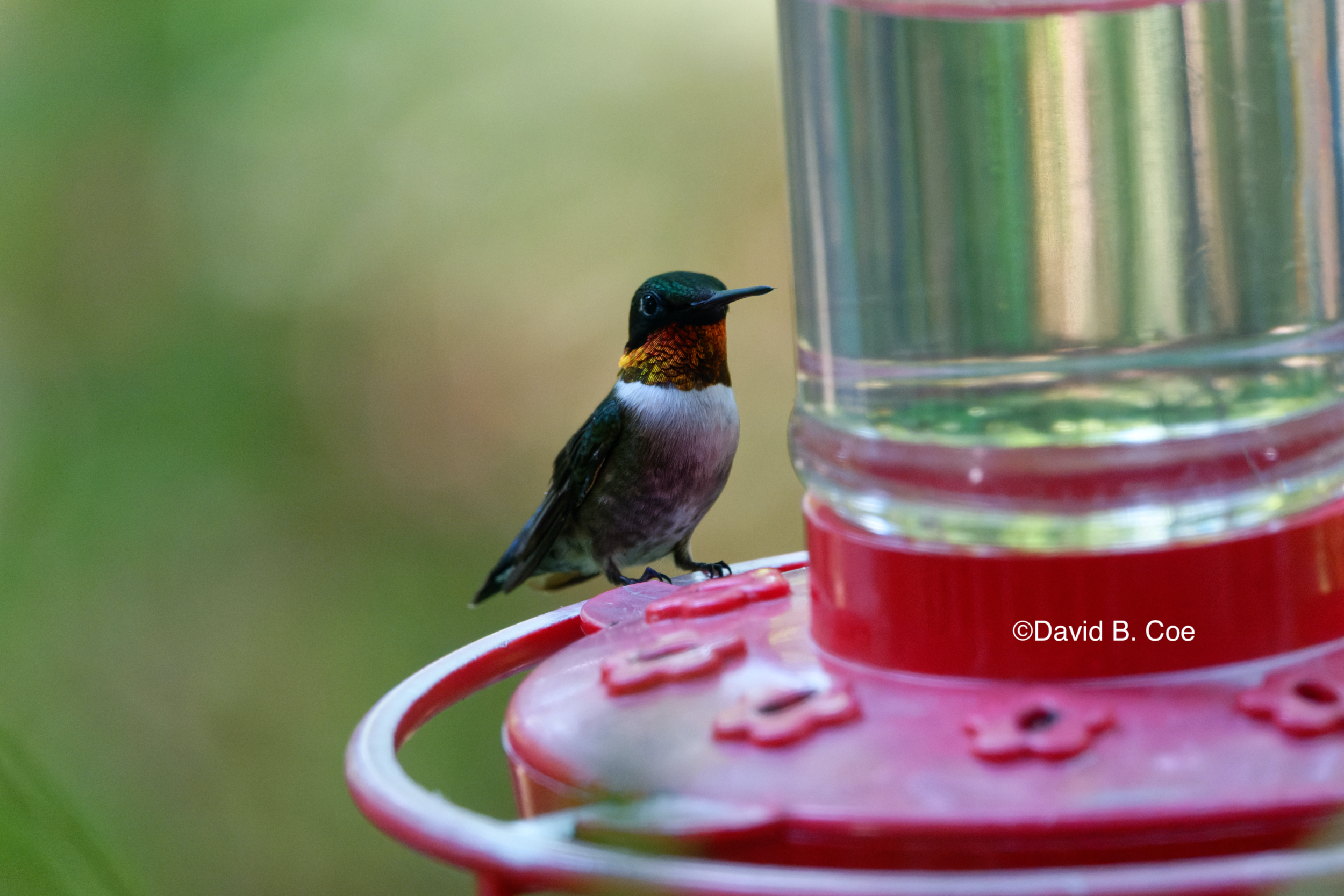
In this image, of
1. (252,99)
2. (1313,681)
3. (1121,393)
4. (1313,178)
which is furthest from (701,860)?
(252,99)

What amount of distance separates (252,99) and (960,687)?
0.89m

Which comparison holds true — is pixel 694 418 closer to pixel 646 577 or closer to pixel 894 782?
pixel 646 577

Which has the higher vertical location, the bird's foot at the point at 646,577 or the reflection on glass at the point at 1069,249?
the reflection on glass at the point at 1069,249

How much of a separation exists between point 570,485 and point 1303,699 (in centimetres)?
193

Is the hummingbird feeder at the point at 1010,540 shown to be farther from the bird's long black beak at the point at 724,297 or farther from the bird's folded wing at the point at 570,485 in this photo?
the bird's folded wing at the point at 570,485

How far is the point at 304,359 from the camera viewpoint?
9.43 ft

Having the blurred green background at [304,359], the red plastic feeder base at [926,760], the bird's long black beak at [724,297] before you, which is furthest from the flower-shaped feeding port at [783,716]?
the bird's long black beak at [724,297]

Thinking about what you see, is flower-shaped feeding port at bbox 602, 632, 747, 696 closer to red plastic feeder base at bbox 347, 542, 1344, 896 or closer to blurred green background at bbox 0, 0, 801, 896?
red plastic feeder base at bbox 347, 542, 1344, 896

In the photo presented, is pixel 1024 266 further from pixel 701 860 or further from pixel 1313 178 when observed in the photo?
pixel 701 860

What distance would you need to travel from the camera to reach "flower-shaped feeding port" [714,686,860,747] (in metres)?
0.80

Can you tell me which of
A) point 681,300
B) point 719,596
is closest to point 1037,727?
point 719,596

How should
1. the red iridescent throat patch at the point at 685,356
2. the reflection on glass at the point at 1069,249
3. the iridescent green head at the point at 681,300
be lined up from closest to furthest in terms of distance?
1. the reflection on glass at the point at 1069,249
2. the iridescent green head at the point at 681,300
3. the red iridescent throat patch at the point at 685,356

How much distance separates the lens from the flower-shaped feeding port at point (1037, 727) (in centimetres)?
75

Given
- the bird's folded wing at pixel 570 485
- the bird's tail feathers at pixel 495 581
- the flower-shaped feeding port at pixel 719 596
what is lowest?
the bird's tail feathers at pixel 495 581
